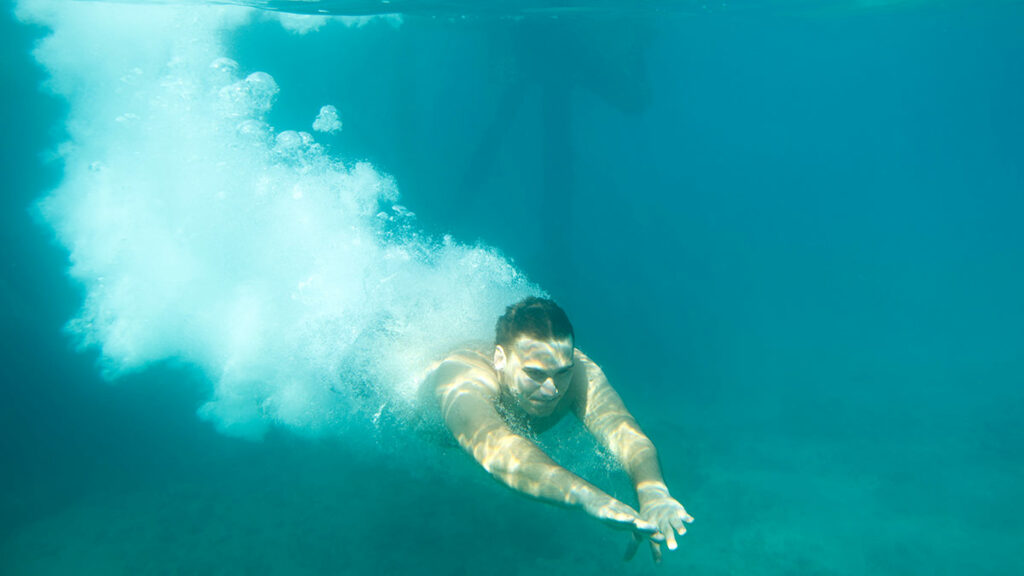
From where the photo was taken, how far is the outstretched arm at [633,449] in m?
2.59

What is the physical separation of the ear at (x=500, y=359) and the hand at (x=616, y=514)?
1317mm

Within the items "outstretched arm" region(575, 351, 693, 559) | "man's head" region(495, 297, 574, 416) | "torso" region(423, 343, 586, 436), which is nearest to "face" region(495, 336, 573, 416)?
"man's head" region(495, 297, 574, 416)

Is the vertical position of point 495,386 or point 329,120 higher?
point 329,120

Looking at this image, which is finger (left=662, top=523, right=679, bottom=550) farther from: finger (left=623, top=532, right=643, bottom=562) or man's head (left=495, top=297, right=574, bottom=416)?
man's head (left=495, top=297, right=574, bottom=416)

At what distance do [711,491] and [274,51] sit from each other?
90.8 feet

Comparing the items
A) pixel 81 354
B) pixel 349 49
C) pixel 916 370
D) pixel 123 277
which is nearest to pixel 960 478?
pixel 916 370

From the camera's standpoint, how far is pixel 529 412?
357 cm

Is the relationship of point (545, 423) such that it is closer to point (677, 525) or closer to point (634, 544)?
point (634, 544)

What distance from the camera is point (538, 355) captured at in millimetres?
3236

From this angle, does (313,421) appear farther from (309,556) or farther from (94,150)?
(94,150)

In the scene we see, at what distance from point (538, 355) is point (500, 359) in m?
0.46

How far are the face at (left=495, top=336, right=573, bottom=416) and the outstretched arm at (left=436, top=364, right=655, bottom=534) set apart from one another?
0.24 metres

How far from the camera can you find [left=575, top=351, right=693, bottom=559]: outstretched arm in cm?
259

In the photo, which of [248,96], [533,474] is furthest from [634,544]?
[248,96]
